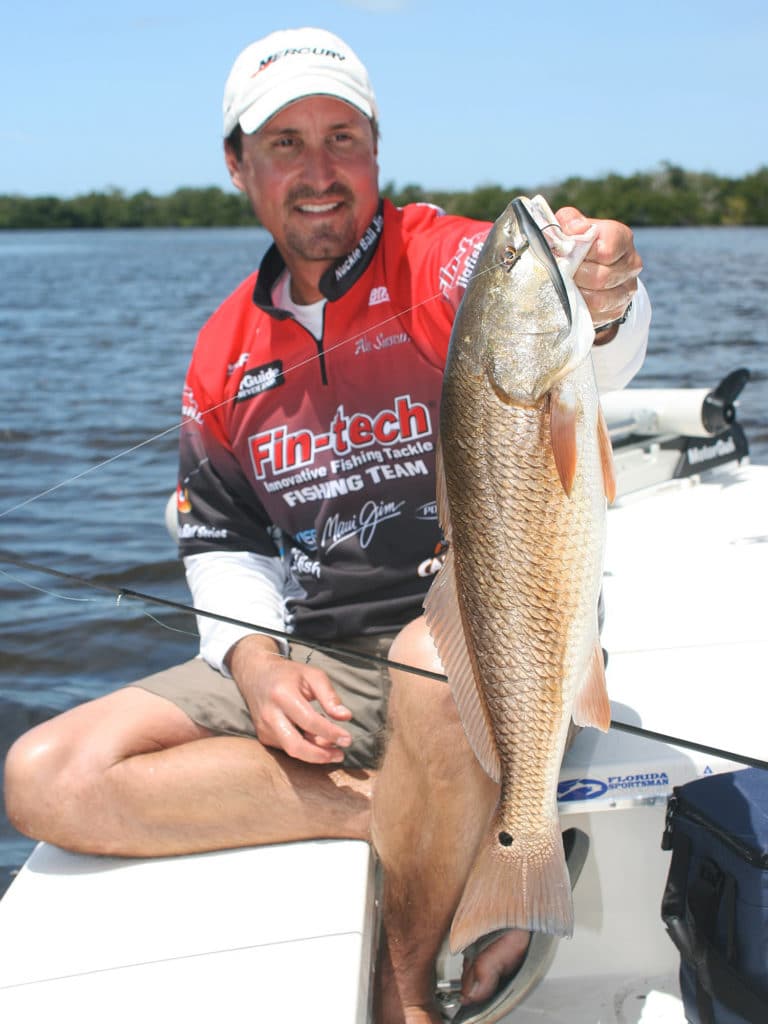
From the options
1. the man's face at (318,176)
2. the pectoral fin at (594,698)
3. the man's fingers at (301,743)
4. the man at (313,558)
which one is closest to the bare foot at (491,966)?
the man at (313,558)

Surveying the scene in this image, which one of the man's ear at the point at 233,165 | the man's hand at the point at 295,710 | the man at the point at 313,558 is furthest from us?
the man's ear at the point at 233,165

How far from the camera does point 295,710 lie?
→ 102 inches

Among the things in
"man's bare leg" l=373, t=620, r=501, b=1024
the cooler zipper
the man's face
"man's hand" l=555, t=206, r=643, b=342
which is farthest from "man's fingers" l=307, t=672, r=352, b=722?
the man's face

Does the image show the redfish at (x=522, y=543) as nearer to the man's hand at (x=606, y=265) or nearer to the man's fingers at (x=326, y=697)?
the man's hand at (x=606, y=265)

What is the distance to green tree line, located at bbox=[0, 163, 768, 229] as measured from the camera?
799 cm

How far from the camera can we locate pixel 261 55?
3.16m

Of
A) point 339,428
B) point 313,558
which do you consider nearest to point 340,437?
point 339,428

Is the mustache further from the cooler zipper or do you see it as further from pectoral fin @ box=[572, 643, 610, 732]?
the cooler zipper

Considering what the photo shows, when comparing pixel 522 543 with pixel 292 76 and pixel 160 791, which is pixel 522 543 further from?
pixel 292 76

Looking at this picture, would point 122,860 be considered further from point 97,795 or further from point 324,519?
point 324,519

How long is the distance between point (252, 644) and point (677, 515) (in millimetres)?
2299

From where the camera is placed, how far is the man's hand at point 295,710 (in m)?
2.54

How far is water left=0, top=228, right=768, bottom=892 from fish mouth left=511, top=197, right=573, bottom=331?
50.3 inches

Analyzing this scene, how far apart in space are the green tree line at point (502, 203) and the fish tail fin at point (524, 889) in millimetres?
1308
